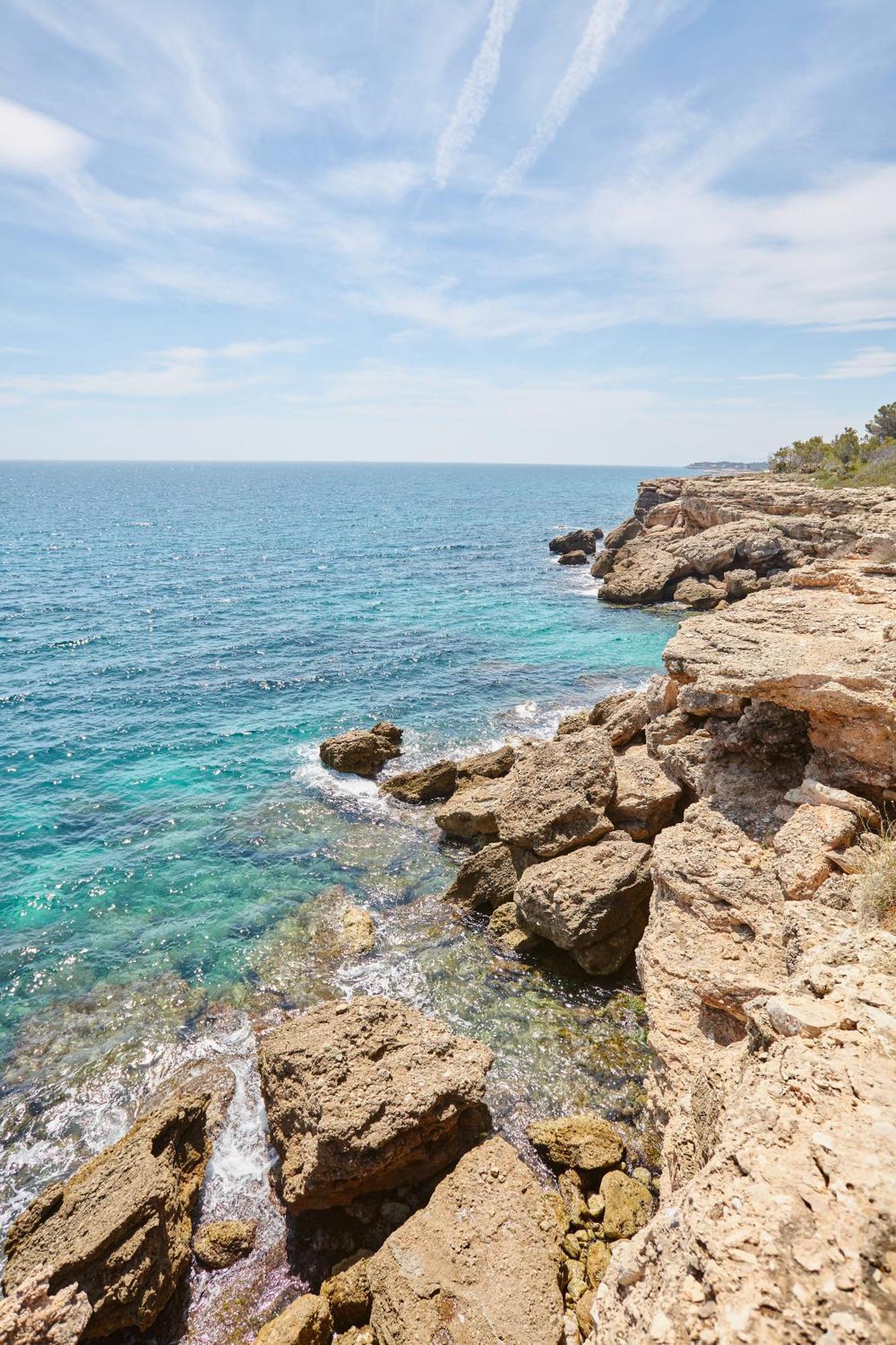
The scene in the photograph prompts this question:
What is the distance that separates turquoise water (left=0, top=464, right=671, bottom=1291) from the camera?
15125 mm

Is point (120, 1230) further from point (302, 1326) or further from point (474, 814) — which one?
point (474, 814)

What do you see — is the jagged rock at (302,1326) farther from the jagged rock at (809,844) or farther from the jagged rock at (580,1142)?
the jagged rock at (809,844)

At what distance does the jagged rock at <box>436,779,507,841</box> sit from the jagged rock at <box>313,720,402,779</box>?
5.36 metres

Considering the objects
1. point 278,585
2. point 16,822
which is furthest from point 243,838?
point 278,585

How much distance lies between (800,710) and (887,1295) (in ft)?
35.6

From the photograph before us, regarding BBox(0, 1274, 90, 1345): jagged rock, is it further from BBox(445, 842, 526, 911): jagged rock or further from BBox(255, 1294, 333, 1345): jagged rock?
BBox(445, 842, 526, 911): jagged rock

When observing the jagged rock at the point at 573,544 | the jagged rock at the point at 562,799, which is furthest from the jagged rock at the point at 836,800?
the jagged rock at the point at 573,544

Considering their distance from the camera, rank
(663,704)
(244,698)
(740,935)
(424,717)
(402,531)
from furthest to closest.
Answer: (402,531)
(244,698)
(424,717)
(663,704)
(740,935)

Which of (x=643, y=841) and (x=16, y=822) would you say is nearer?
(x=643, y=841)

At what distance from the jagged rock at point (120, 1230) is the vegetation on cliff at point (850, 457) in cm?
6465

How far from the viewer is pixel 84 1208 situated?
394 inches

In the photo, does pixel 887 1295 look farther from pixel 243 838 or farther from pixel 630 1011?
pixel 243 838

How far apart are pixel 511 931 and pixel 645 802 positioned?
16.0 ft

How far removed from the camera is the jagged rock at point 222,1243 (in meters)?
10.2
